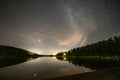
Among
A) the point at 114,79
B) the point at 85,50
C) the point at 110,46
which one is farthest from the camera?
the point at 85,50

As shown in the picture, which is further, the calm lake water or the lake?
the lake

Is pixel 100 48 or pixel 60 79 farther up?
pixel 100 48

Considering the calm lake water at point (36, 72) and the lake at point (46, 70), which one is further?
the lake at point (46, 70)

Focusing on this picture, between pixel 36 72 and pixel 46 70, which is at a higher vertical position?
pixel 46 70

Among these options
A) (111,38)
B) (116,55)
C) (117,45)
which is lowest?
(116,55)

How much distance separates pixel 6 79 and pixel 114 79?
21.0 m

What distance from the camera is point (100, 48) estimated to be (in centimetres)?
14288

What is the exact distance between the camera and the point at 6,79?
3281 centimetres

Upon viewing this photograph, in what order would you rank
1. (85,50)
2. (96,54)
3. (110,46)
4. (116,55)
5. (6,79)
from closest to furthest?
(6,79) < (116,55) < (110,46) < (96,54) < (85,50)

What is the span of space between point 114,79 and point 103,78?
1.83 metres

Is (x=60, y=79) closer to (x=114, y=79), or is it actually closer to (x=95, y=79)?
(x=95, y=79)

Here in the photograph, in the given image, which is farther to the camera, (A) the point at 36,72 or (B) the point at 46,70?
(B) the point at 46,70

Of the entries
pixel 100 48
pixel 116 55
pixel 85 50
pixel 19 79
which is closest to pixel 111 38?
pixel 100 48

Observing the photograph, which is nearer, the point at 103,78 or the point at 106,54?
the point at 103,78
